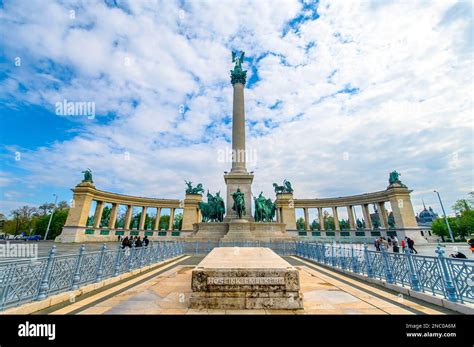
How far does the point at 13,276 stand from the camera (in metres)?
4.99

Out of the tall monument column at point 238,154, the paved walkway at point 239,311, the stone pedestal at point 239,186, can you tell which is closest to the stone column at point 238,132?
the tall monument column at point 238,154

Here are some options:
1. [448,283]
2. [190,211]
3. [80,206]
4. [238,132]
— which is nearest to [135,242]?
[448,283]

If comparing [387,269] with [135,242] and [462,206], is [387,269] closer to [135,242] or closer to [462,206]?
[135,242]

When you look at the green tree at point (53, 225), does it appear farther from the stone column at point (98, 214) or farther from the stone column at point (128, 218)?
the stone column at point (128, 218)

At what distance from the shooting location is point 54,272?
6.20 metres

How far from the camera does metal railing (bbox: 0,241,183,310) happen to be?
496 cm

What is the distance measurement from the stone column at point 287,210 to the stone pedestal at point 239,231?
1144 inches

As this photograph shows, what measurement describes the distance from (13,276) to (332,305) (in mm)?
7690

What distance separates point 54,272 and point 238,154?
2601cm

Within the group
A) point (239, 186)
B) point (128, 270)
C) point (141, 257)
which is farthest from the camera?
point (239, 186)

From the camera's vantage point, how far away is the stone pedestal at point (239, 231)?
77.2 ft

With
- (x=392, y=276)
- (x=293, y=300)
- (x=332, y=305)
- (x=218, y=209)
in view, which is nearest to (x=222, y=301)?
(x=293, y=300)
